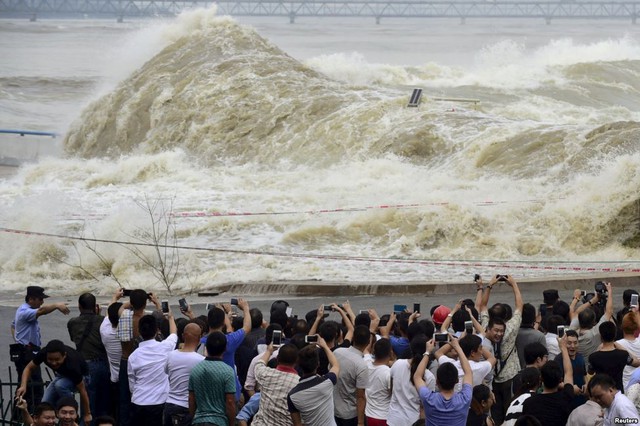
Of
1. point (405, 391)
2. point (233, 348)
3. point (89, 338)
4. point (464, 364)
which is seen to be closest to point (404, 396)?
point (405, 391)

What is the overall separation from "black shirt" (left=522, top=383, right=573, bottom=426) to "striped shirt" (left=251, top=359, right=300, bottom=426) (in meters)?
1.44

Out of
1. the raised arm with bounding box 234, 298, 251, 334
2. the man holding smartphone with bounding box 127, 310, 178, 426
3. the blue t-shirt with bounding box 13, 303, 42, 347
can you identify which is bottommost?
the blue t-shirt with bounding box 13, 303, 42, 347

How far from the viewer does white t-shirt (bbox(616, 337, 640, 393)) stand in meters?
8.50

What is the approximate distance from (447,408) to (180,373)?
2015 millimetres

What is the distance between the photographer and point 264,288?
699 inches

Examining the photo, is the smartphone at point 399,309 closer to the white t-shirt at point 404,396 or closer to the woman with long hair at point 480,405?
the white t-shirt at point 404,396

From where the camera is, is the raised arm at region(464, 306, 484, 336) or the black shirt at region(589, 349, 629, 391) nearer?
the black shirt at region(589, 349, 629, 391)

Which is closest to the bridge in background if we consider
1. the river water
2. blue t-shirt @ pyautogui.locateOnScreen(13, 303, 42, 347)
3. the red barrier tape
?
the river water

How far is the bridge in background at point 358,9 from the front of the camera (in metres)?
132

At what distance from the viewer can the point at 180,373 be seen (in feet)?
28.0

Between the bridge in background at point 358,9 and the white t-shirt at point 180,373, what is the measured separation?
120 m

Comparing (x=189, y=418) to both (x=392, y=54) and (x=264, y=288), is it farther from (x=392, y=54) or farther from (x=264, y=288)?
(x=392, y=54)

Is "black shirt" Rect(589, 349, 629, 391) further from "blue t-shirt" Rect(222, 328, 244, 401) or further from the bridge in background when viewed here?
the bridge in background

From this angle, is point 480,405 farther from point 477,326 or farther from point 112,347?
point 112,347
